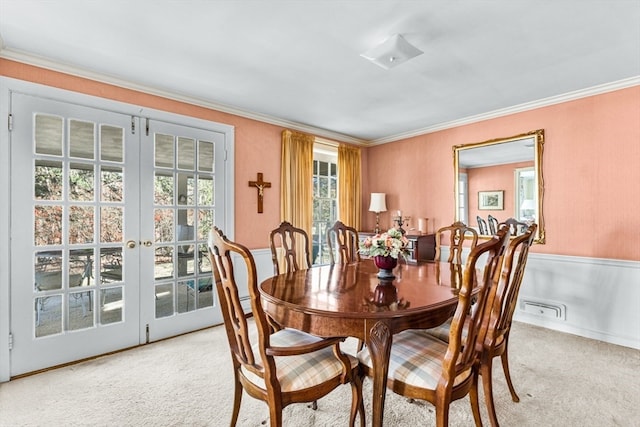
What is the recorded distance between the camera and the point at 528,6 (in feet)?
6.23

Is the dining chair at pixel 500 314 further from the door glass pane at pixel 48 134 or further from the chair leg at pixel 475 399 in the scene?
the door glass pane at pixel 48 134

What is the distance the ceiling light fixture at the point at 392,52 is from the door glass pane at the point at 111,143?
226cm

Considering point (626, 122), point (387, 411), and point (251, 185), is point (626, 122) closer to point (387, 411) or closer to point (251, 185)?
point (387, 411)

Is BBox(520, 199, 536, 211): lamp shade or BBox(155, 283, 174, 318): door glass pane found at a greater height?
BBox(520, 199, 536, 211): lamp shade

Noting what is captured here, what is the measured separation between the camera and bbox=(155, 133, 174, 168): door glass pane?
123 inches

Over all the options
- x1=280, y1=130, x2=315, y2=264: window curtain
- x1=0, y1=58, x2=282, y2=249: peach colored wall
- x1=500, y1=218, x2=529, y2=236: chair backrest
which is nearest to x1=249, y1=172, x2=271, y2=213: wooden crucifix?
x1=0, y1=58, x2=282, y2=249: peach colored wall

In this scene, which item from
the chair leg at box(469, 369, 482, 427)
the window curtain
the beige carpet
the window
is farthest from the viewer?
the window

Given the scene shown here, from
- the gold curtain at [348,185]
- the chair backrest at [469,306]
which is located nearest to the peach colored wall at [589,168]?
the gold curtain at [348,185]

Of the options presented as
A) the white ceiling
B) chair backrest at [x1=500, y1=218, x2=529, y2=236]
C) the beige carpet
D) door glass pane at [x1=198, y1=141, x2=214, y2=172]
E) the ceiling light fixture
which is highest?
the white ceiling

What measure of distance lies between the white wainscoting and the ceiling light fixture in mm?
2659

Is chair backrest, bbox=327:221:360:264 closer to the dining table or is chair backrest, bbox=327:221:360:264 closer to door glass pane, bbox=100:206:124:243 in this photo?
the dining table

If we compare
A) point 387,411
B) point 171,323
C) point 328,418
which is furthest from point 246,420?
point 171,323

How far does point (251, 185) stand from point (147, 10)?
2118 mm

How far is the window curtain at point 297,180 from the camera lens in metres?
4.15
